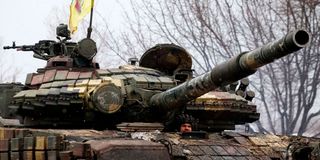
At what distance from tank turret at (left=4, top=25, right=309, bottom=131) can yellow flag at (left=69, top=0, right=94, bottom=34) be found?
124 centimetres

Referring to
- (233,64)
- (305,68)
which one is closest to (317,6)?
(305,68)

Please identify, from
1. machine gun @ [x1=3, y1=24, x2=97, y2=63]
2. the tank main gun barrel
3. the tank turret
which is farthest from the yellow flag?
the tank main gun barrel

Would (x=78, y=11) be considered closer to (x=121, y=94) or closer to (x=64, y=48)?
(x=64, y=48)

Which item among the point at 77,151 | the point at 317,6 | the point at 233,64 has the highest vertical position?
the point at 317,6

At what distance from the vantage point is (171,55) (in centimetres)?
1388

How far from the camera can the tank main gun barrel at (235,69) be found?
340 inches

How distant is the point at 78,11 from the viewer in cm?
1595

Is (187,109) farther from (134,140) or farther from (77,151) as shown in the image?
(77,151)

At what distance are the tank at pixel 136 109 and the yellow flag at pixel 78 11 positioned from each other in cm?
117

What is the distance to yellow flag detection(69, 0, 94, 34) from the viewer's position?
15.3 metres

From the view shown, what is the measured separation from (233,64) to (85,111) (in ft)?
10.7

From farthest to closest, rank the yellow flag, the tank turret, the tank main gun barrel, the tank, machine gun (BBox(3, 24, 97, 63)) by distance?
the yellow flag
machine gun (BBox(3, 24, 97, 63))
the tank turret
the tank
the tank main gun barrel

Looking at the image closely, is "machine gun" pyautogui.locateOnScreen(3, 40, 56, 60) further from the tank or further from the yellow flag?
the yellow flag

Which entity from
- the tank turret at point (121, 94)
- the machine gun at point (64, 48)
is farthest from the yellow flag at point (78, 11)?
the tank turret at point (121, 94)
